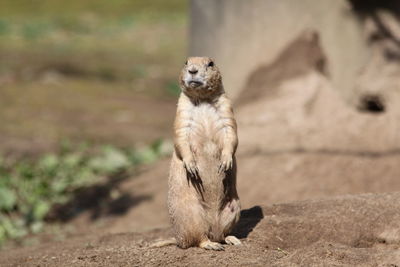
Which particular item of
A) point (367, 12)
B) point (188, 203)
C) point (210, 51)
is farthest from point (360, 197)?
point (210, 51)

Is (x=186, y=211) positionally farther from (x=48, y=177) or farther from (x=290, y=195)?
(x=48, y=177)

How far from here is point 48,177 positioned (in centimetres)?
863

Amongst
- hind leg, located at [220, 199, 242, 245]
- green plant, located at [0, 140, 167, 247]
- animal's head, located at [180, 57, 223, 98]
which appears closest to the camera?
animal's head, located at [180, 57, 223, 98]

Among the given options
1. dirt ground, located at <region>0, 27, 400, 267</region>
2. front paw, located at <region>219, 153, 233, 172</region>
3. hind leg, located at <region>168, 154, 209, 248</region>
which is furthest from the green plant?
front paw, located at <region>219, 153, 233, 172</region>

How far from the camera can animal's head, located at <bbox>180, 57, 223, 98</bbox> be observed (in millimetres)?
4336

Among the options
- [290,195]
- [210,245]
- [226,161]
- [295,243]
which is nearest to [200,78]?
[226,161]

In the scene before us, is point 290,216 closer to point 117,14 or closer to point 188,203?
point 188,203

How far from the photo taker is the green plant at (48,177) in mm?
7918

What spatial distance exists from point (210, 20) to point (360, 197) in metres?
4.27

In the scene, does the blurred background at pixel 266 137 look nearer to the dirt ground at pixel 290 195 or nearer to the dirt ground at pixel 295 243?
the dirt ground at pixel 290 195

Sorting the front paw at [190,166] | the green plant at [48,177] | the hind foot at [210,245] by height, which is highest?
the front paw at [190,166]

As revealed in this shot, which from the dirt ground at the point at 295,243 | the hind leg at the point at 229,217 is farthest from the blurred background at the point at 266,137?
the hind leg at the point at 229,217

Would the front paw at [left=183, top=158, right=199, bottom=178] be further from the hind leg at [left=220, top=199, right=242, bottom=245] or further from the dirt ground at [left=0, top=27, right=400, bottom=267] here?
the dirt ground at [left=0, top=27, right=400, bottom=267]

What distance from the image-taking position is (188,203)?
14.8 feet
